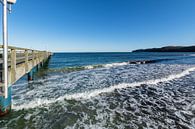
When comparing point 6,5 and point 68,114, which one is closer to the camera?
point 6,5

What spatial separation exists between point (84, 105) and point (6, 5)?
15.3 ft

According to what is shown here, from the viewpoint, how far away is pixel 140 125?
469 centimetres

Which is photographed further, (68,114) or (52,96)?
(52,96)

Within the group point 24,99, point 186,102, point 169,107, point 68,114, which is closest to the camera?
point 68,114

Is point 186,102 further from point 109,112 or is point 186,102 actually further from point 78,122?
point 78,122

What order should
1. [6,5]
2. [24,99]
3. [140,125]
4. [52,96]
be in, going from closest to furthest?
[6,5], [140,125], [24,99], [52,96]

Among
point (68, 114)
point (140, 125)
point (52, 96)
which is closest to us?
point (140, 125)

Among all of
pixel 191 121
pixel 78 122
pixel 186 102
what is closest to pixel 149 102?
pixel 186 102

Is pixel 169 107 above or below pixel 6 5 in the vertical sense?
below

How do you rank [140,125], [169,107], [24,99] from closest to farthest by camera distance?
Answer: 1. [140,125]
2. [169,107]
3. [24,99]

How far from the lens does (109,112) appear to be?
5762 mm

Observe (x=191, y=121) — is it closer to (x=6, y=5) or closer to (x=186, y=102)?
(x=186, y=102)

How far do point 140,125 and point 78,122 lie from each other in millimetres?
2036

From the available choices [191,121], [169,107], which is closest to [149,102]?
[169,107]
